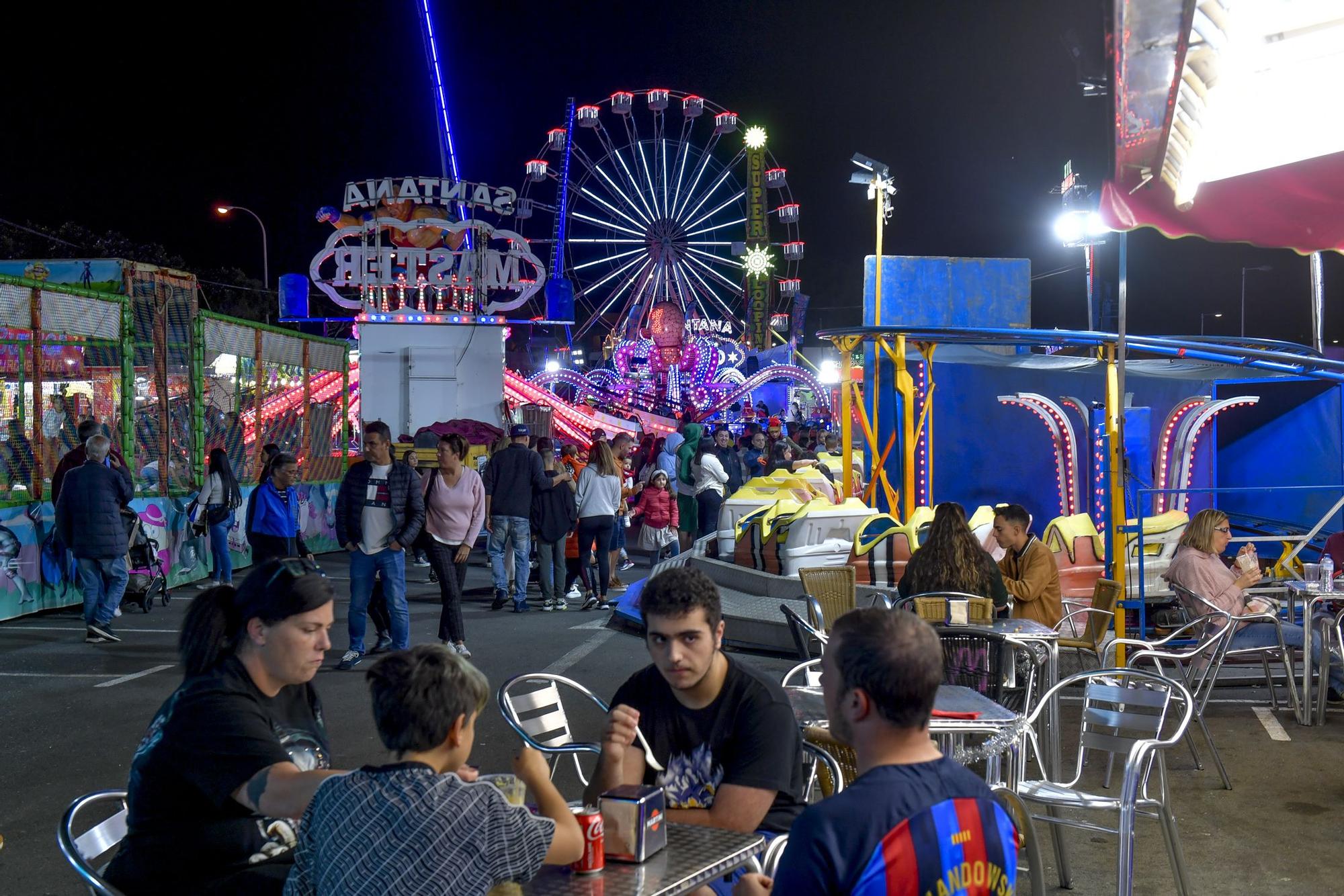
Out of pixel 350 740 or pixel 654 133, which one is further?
pixel 654 133

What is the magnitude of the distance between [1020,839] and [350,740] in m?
3.75

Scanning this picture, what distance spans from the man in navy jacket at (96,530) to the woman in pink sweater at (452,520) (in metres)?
2.69

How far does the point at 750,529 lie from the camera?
11484 mm

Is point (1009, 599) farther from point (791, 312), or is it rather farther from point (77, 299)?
point (791, 312)

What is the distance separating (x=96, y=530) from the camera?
31.0 feet

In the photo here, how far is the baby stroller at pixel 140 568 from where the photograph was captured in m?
10.9

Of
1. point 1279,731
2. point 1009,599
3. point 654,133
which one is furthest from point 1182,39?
point 654,133

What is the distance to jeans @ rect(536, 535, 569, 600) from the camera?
38.1ft

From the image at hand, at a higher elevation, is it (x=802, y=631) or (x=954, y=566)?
(x=954, y=566)

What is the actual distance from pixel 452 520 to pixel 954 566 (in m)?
3.99

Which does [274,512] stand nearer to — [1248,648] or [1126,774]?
[1248,648]

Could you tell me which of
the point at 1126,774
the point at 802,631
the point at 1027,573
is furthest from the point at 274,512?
the point at 1126,774

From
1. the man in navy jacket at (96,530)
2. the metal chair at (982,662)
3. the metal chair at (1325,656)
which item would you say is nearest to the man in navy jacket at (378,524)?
the man in navy jacket at (96,530)

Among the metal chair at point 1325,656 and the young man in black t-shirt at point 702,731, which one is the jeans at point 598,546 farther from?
the young man in black t-shirt at point 702,731
